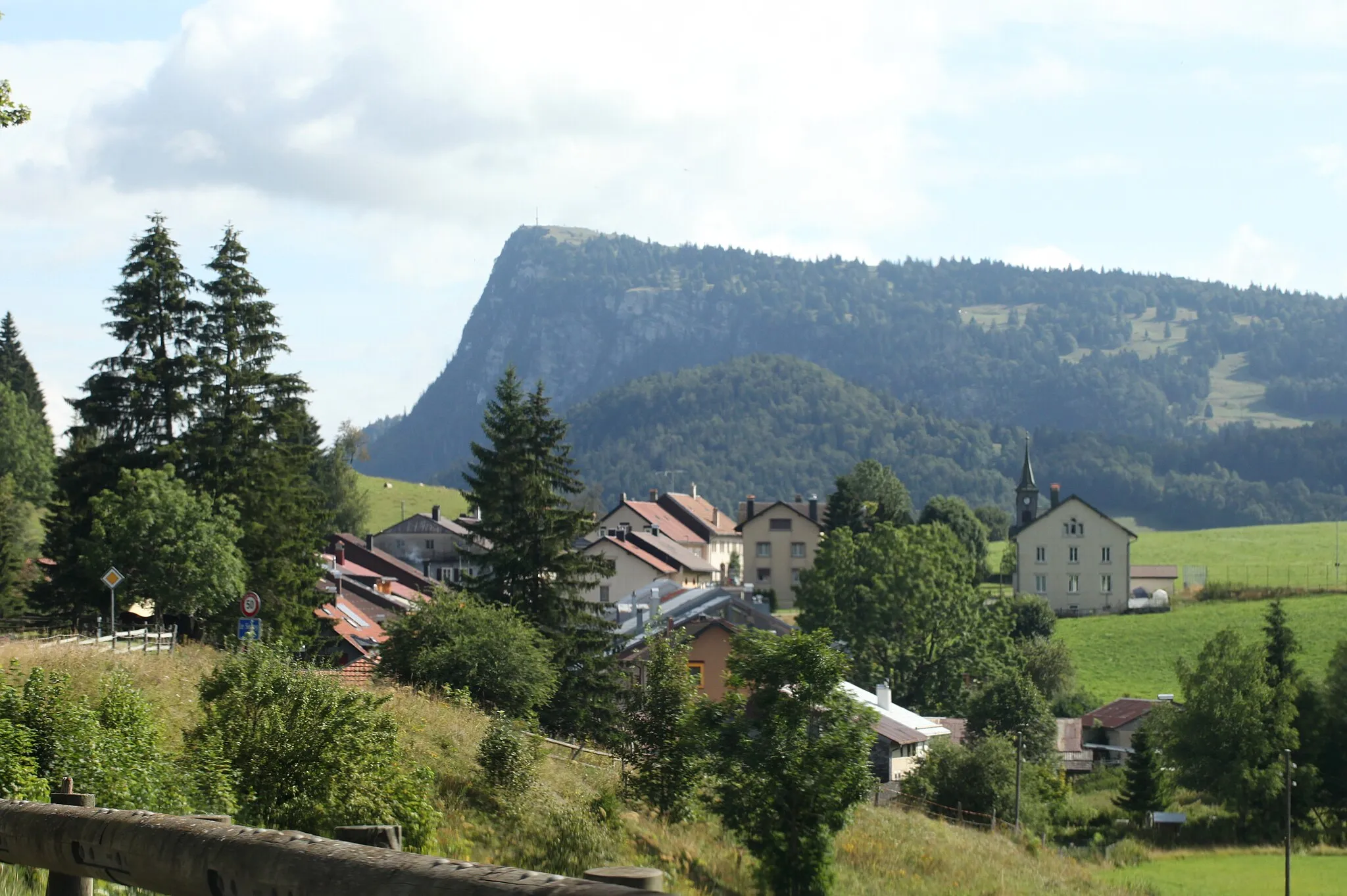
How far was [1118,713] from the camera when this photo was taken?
6944 centimetres

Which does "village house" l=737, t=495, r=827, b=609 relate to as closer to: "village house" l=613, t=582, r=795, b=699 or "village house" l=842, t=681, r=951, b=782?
"village house" l=613, t=582, r=795, b=699

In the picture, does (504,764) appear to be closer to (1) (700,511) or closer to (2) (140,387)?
(2) (140,387)

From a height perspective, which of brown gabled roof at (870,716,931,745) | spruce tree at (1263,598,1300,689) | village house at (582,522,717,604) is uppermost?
village house at (582,522,717,604)

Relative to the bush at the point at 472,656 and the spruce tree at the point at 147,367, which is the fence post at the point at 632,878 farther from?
the spruce tree at the point at 147,367

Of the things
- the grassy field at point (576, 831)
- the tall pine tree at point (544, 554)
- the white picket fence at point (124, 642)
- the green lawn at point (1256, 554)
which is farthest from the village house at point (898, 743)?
the green lawn at point (1256, 554)

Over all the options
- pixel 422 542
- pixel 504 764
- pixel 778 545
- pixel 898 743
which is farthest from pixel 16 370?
pixel 504 764

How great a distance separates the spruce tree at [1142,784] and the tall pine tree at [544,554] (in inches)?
917

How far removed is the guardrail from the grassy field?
11.2 meters

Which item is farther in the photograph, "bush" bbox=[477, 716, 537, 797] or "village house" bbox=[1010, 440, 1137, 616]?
Answer: "village house" bbox=[1010, 440, 1137, 616]

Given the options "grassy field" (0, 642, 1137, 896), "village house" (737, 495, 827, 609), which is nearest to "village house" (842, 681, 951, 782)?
"grassy field" (0, 642, 1137, 896)

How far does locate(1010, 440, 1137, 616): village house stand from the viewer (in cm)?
10944

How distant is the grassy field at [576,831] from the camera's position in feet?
64.4

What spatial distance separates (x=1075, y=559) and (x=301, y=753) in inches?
4078

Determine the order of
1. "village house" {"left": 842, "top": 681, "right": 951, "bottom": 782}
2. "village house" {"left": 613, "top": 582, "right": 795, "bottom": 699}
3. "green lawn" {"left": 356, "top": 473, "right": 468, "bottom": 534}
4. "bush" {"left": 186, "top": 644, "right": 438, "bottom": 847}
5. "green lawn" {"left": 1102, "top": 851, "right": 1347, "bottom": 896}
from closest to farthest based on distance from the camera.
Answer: "bush" {"left": 186, "top": 644, "right": 438, "bottom": 847}, "green lawn" {"left": 1102, "top": 851, "right": 1347, "bottom": 896}, "village house" {"left": 842, "top": 681, "right": 951, "bottom": 782}, "village house" {"left": 613, "top": 582, "right": 795, "bottom": 699}, "green lawn" {"left": 356, "top": 473, "right": 468, "bottom": 534}
